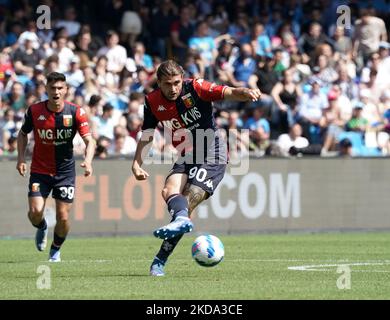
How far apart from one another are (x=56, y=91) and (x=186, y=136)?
98.3 inches

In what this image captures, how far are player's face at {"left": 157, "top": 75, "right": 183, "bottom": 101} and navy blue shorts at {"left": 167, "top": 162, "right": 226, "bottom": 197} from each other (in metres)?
0.78

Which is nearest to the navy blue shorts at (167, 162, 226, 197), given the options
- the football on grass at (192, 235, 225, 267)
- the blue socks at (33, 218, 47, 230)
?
the football on grass at (192, 235, 225, 267)

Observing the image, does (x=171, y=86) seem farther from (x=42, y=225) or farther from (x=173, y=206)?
(x=42, y=225)

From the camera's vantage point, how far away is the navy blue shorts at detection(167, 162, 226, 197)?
41.7ft

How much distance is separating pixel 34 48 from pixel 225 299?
13.9 metres

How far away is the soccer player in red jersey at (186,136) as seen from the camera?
40.9 ft

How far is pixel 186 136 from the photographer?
12.8 m

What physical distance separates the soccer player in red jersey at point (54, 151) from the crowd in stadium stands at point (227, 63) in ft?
17.1

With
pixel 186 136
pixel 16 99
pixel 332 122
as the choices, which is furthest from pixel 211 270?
pixel 332 122

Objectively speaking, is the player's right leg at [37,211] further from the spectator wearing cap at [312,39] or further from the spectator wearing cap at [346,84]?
the spectator wearing cap at [312,39]

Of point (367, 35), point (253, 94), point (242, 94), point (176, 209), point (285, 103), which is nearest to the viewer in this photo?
point (253, 94)

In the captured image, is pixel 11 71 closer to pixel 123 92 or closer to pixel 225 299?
pixel 123 92

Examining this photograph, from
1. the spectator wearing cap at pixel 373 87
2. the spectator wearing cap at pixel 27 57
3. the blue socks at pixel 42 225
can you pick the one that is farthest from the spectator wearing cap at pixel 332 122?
the blue socks at pixel 42 225
